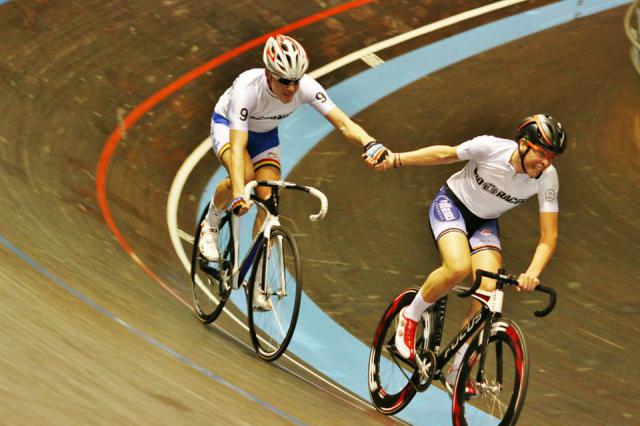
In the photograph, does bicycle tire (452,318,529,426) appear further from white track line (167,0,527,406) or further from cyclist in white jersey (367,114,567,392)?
white track line (167,0,527,406)

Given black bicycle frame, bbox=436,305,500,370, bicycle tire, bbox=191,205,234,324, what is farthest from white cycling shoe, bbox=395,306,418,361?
bicycle tire, bbox=191,205,234,324

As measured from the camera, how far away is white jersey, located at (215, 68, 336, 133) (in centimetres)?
652

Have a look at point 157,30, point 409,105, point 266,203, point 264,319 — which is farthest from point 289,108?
point 157,30

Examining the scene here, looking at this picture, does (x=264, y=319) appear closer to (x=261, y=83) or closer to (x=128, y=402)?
(x=261, y=83)

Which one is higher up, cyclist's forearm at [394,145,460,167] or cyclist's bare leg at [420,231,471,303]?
cyclist's forearm at [394,145,460,167]

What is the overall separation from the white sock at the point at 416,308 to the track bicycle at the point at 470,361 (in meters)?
0.07

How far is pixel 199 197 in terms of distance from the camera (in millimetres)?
9578

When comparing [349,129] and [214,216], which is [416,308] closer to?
[349,129]

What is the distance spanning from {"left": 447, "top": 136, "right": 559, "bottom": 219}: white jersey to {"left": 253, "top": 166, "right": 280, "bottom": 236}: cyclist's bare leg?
3.98ft

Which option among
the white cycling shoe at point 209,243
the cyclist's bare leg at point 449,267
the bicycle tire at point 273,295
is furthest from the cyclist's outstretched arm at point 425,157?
the white cycling shoe at point 209,243

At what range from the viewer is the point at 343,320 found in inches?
315

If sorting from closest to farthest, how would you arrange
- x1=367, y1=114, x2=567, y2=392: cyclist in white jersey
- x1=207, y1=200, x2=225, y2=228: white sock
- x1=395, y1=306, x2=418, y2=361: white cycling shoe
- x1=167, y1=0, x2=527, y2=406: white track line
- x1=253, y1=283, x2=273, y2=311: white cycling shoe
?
x1=367, y1=114, x2=567, y2=392: cyclist in white jersey
x1=395, y1=306, x2=418, y2=361: white cycling shoe
x1=253, y1=283, x2=273, y2=311: white cycling shoe
x1=207, y1=200, x2=225, y2=228: white sock
x1=167, y1=0, x2=527, y2=406: white track line

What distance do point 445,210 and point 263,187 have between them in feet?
3.81

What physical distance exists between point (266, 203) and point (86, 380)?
184 centimetres
